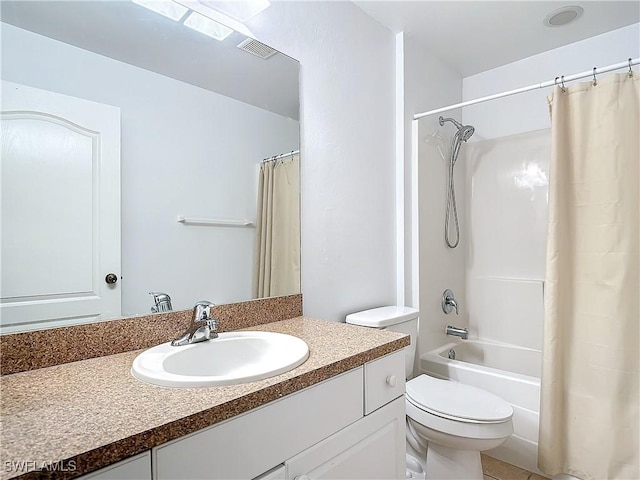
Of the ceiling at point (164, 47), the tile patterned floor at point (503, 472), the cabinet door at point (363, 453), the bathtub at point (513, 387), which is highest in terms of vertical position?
the ceiling at point (164, 47)

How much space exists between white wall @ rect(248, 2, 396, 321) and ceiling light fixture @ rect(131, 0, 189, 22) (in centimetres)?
29

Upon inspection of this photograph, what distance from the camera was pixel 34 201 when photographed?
971 mm

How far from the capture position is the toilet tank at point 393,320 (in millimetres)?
1699

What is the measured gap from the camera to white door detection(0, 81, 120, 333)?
94cm

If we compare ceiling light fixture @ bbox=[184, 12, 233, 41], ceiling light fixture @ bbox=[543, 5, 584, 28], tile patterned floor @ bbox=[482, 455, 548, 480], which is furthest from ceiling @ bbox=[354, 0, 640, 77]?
tile patterned floor @ bbox=[482, 455, 548, 480]

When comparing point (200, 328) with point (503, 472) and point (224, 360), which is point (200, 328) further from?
point (503, 472)

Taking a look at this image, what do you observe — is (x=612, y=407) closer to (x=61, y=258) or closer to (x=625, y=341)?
(x=625, y=341)

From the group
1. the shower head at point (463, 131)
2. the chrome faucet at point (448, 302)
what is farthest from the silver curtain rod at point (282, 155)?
the chrome faucet at point (448, 302)

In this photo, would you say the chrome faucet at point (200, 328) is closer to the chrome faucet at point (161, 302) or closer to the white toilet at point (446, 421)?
the chrome faucet at point (161, 302)

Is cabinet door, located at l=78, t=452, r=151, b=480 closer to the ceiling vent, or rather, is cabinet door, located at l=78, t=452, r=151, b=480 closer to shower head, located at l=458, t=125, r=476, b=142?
the ceiling vent

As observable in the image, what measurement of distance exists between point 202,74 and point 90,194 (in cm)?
60

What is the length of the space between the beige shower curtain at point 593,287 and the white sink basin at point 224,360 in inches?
50.8

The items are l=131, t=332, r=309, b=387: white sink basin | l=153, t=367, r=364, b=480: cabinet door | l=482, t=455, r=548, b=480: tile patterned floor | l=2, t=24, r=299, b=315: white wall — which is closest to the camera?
l=153, t=367, r=364, b=480: cabinet door

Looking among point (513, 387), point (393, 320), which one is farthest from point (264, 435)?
point (513, 387)
